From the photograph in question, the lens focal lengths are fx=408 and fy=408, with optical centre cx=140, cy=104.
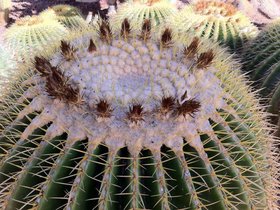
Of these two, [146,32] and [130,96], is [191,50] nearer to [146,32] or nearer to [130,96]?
[146,32]

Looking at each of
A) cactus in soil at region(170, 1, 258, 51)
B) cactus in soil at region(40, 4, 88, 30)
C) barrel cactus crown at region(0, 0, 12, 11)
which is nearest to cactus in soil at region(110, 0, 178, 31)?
cactus in soil at region(170, 1, 258, 51)

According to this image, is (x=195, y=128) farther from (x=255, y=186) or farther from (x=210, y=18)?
(x=210, y=18)

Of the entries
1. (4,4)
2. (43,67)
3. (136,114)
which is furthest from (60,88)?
(4,4)

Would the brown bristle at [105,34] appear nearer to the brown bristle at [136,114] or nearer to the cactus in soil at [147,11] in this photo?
the brown bristle at [136,114]

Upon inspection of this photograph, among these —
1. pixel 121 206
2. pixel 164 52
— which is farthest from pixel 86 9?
pixel 121 206

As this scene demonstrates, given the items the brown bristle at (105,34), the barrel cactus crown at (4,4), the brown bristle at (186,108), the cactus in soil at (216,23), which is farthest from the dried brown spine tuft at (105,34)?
the barrel cactus crown at (4,4)

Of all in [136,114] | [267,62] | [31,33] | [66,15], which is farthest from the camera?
[66,15]
